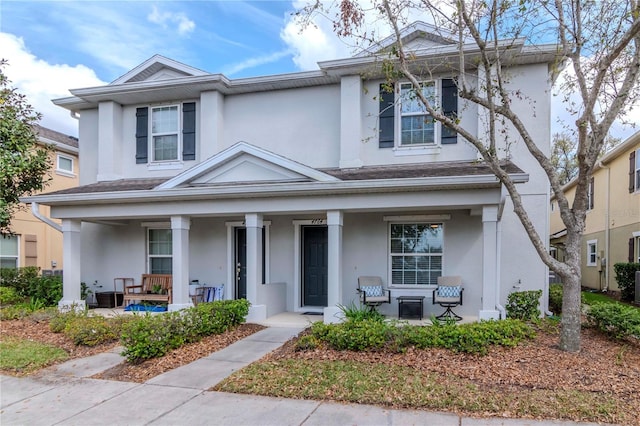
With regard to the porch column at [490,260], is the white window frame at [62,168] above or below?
above

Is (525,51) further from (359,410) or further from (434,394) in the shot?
(359,410)

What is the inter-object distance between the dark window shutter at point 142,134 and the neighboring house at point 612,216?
43.4ft

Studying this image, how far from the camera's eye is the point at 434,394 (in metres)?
4.87

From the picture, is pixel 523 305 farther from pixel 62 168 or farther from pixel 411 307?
pixel 62 168

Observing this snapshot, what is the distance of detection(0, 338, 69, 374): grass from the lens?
6.40m

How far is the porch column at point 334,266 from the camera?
898 cm

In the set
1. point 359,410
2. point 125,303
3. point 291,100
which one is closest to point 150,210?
point 125,303

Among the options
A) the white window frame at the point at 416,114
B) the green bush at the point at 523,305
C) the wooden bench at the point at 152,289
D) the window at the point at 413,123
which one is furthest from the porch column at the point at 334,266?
the wooden bench at the point at 152,289

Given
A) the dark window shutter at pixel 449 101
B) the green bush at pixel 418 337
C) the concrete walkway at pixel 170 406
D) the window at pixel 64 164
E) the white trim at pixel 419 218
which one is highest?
the dark window shutter at pixel 449 101

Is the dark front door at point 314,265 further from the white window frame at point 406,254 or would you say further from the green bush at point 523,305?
the green bush at point 523,305

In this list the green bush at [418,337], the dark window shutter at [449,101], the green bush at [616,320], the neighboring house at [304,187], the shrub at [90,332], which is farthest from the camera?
the dark window shutter at [449,101]

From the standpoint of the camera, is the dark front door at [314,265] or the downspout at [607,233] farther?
the downspout at [607,233]

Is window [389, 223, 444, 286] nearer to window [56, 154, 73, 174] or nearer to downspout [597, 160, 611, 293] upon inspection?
downspout [597, 160, 611, 293]

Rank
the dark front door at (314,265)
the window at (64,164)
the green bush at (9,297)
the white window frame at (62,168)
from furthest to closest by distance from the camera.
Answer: the window at (64,164) → the white window frame at (62,168) → the green bush at (9,297) → the dark front door at (314,265)
